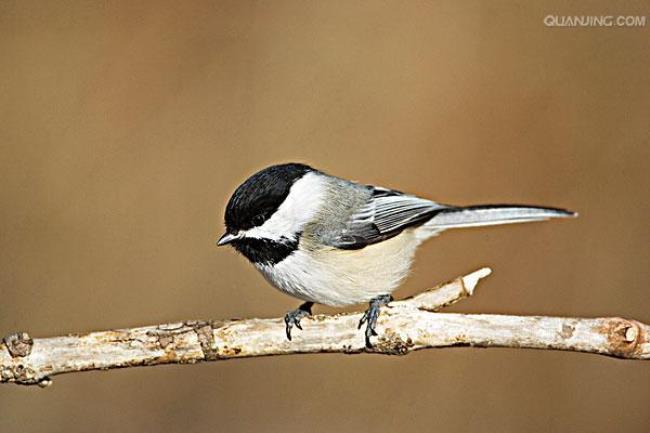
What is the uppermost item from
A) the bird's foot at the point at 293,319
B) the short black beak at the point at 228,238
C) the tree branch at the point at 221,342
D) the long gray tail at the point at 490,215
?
the long gray tail at the point at 490,215

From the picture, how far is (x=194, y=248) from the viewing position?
4.60m

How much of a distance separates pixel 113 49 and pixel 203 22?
2.04ft

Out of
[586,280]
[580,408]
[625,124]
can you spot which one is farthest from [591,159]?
[580,408]

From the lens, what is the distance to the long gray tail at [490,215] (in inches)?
110

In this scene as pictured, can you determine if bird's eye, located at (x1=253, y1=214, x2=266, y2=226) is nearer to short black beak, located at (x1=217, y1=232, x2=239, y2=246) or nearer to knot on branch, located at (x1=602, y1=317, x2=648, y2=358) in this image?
short black beak, located at (x1=217, y1=232, x2=239, y2=246)

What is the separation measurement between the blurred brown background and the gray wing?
131 cm

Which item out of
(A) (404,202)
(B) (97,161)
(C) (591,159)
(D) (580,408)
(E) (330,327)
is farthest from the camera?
(B) (97,161)

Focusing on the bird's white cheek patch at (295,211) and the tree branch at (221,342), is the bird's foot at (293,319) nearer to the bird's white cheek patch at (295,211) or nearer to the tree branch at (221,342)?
the tree branch at (221,342)

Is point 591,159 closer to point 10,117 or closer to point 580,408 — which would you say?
point 580,408

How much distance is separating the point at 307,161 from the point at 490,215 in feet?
6.56

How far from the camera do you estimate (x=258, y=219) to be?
257 cm

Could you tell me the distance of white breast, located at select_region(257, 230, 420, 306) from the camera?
2641 millimetres

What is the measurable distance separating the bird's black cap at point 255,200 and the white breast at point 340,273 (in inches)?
7.3

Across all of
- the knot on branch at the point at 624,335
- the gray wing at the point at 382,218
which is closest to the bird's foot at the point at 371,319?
the gray wing at the point at 382,218
